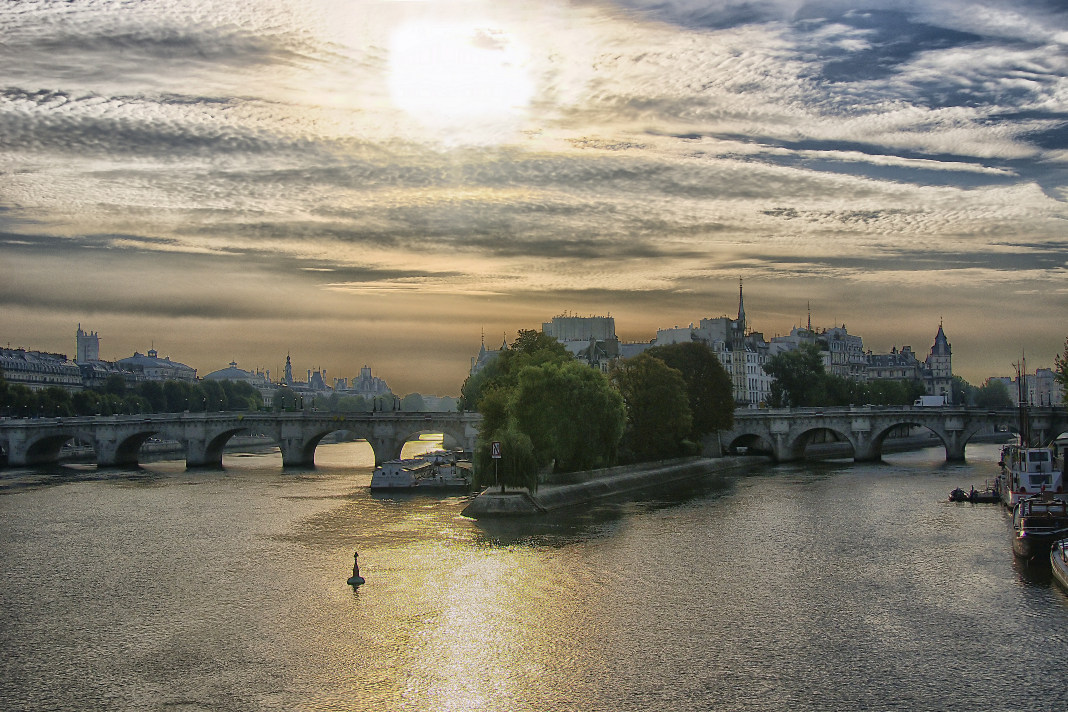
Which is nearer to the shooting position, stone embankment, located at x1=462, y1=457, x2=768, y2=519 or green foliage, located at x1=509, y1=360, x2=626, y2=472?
stone embankment, located at x1=462, y1=457, x2=768, y2=519

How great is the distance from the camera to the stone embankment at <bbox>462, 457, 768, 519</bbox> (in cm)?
6384

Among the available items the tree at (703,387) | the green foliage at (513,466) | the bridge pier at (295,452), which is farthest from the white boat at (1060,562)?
the bridge pier at (295,452)

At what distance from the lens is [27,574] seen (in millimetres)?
Result: 47438

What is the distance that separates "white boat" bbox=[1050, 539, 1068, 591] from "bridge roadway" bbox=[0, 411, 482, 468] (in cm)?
7329

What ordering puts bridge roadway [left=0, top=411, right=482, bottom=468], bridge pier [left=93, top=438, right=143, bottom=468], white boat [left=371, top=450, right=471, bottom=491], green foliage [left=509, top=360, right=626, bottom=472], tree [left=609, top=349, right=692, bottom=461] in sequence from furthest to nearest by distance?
bridge pier [left=93, top=438, right=143, bottom=468], bridge roadway [left=0, top=411, right=482, bottom=468], tree [left=609, top=349, right=692, bottom=461], white boat [left=371, top=450, right=471, bottom=491], green foliage [left=509, top=360, right=626, bottom=472]

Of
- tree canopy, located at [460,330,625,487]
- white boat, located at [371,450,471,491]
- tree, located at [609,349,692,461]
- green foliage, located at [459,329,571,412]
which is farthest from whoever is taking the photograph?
tree, located at [609,349,692,461]

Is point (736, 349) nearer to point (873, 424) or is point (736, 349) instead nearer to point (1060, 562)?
point (873, 424)

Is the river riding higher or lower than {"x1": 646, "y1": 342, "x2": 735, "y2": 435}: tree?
lower

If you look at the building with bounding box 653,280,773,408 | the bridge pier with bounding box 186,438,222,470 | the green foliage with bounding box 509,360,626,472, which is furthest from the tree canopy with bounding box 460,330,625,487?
the building with bounding box 653,280,773,408

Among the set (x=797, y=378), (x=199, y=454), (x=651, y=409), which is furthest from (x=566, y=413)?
(x=797, y=378)

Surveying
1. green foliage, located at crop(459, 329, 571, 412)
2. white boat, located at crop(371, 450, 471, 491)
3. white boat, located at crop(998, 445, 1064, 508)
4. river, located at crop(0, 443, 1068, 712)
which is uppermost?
green foliage, located at crop(459, 329, 571, 412)

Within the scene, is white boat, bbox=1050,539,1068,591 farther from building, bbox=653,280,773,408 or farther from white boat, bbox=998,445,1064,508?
building, bbox=653,280,773,408

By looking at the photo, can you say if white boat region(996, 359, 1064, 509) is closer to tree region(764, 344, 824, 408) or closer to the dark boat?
the dark boat

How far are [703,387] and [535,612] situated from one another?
76.2m
